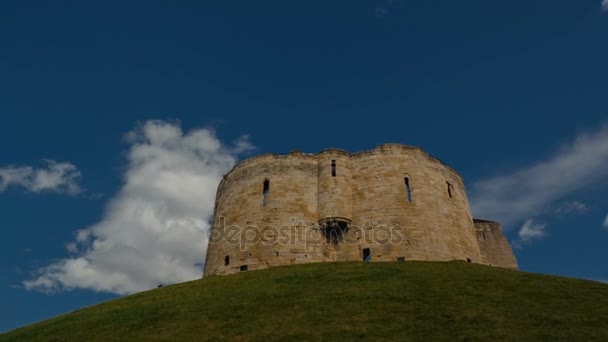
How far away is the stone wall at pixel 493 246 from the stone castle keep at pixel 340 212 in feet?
16.7

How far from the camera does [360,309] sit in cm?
1515

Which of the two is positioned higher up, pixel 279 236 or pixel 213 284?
pixel 279 236

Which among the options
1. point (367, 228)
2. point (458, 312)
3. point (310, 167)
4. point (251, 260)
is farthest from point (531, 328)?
point (310, 167)

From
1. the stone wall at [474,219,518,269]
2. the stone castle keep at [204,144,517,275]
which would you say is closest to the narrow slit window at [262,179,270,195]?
the stone castle keep at [204,144,517,275]

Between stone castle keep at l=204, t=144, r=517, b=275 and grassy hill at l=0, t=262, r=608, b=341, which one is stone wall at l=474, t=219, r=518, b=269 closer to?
stone castle keep at l=204, t=144, r=517, b=275

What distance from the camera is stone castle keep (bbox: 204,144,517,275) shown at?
28.1 metres

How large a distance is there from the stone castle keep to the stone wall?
5.10 meters

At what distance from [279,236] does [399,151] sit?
10150mm

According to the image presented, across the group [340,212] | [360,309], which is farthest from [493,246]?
[360,309]

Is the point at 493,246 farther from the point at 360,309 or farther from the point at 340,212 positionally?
the point at 360,309

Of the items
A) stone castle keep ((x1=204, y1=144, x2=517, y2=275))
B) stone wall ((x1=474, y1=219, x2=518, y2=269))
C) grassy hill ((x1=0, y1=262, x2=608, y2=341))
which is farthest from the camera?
stone wall ((x1=474, y1=219, x2=518, y2=269))

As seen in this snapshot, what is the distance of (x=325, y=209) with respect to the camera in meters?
29.5

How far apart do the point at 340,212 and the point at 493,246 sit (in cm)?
1538

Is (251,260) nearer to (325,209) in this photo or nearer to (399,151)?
(325,209)
